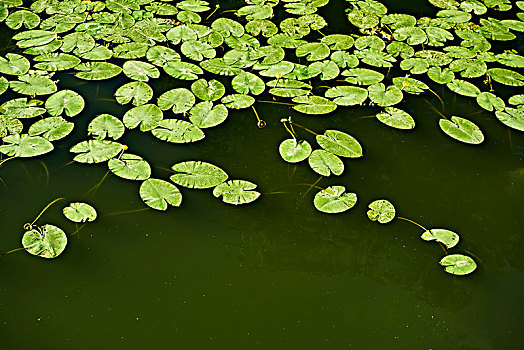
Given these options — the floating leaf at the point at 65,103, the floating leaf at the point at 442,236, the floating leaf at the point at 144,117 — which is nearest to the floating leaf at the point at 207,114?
the floating leaf at the point at 144,117

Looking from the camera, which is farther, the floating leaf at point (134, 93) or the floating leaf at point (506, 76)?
the floating leaf at point (506, 76)

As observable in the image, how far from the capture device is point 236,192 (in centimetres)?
290

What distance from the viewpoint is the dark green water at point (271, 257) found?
95.8 inches

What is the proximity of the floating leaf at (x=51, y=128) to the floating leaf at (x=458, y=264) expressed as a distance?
242 centimetres

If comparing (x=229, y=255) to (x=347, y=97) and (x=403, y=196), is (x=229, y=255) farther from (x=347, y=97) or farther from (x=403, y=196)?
(x=347, y=97)

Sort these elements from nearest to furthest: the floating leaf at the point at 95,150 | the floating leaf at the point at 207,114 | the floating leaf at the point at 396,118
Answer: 1. the floating leaf at the point at 95,150
2. the floating leaf at the point at 207,114
3. the floating leaf at the point at 396,118

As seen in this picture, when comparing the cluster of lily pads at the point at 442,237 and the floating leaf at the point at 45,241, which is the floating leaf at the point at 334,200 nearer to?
the cluster of lily pads at the point at 442,237

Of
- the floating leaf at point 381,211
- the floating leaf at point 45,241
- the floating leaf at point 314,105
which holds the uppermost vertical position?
the floating leaf at point 314,105

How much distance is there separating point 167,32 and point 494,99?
259 centimetres

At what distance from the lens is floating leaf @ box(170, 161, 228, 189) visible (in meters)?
2.92

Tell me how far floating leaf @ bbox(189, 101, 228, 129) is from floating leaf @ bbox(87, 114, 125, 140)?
470 mm

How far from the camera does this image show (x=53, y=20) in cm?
409

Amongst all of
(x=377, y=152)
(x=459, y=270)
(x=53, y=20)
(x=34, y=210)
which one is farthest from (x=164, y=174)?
(x=53, y=20)

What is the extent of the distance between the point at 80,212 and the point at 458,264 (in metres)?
2.13
